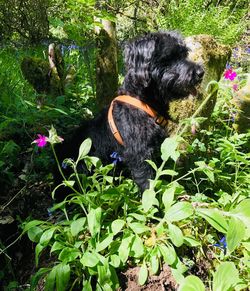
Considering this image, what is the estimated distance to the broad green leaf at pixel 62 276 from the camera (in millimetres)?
1869

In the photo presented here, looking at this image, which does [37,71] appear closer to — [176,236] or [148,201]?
[148,201]

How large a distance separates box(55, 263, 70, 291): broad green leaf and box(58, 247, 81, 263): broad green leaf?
5cm

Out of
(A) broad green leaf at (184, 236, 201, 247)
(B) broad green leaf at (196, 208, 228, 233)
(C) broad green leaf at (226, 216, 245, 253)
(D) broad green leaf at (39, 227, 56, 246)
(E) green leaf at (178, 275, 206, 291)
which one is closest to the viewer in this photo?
(E) green leaf at (178, 275, 206, 291)

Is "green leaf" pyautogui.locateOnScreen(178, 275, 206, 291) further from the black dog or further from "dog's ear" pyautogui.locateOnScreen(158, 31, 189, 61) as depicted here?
"dog's ear" pyautogui.locateOnScreen(158, 31, 189, 61)

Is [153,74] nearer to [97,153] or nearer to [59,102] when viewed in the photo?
[97,153]

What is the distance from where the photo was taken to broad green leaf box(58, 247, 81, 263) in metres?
1.95

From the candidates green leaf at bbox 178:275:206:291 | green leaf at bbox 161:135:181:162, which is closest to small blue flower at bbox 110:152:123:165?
green leaf at bbox 161:135:181:162

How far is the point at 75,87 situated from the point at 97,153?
84.9 inches

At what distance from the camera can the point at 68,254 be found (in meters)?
1.99

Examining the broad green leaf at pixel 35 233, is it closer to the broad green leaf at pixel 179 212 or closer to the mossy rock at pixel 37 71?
the broad green leaf at pixel 179 212

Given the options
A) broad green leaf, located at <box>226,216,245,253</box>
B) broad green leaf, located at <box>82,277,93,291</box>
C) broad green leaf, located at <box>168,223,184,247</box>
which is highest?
broad green leaf, located at <box>226,216,245,253</box>

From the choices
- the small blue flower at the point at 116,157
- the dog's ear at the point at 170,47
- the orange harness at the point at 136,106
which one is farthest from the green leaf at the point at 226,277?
the dog's ear at the point at 170,47

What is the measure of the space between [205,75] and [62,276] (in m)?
2.24

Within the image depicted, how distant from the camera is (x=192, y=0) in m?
6.07
